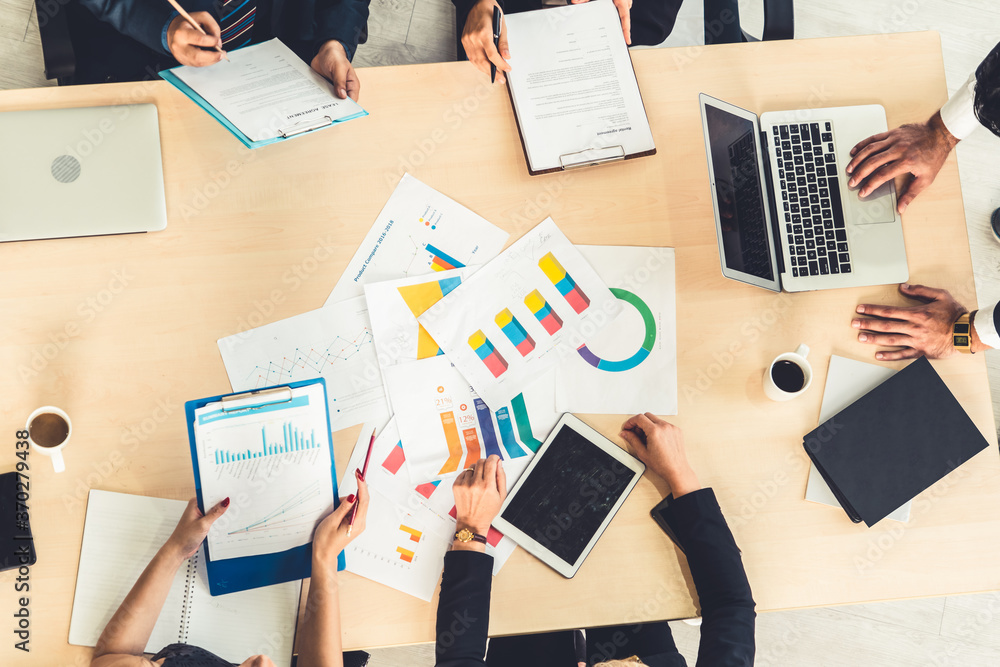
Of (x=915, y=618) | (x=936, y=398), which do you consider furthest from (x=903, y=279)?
(x=915, y=618)

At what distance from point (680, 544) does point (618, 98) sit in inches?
33.2

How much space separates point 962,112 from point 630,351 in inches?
29.8

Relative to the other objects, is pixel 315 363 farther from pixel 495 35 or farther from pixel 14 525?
pixel 495 35

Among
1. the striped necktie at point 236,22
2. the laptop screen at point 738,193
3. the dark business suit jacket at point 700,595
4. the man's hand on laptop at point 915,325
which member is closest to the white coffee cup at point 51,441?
the dark business suit jacket at point 700,595

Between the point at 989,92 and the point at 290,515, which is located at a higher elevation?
the point at 989,92

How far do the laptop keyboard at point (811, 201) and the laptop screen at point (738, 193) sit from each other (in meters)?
0.05

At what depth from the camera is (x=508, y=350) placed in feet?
3.78

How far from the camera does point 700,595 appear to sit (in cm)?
107

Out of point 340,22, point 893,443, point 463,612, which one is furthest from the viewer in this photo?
point 340,22

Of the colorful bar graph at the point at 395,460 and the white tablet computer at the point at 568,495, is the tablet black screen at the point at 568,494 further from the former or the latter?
the colorful bar graph at the point at 395,460

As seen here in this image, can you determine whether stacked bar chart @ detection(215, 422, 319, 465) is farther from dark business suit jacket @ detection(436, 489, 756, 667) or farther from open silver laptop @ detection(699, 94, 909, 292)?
open silver laptop @ detection(699, 94, 909, 292)

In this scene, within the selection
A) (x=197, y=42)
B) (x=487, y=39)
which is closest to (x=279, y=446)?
(x=197, y=42)

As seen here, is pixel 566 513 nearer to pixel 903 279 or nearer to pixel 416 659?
pixel 903 279

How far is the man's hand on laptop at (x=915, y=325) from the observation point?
1160 millimetres
